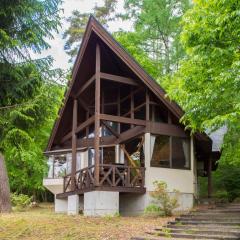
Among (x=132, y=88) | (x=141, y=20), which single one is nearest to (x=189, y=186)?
(x=132, y=88)

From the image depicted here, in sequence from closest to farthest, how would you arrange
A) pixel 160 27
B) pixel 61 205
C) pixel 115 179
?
pixel 115 179 < pixel 61 205 < pixel 160 27

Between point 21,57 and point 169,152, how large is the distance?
344 inches

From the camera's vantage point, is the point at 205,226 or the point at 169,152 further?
the point at 169,152

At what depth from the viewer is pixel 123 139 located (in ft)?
63.6

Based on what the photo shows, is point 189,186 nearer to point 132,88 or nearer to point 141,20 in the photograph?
point 132,88

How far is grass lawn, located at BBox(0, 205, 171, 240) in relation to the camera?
38.3 ft

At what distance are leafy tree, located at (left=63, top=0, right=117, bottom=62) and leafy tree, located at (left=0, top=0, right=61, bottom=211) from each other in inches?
1078

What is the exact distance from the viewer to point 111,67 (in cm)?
1923

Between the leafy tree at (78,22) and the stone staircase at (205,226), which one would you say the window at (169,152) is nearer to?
the stone staircase at (205,226)

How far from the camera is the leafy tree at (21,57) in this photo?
10.8 metres

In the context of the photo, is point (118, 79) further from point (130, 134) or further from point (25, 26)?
point (25, 26)

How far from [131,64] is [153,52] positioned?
14.3 metres

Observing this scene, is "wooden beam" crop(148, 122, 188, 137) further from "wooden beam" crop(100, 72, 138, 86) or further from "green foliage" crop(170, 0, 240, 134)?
"green foliage" crop(170, 0, 240, 134)

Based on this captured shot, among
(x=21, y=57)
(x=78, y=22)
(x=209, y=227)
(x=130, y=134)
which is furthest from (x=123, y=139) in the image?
(x=78, y=22)
